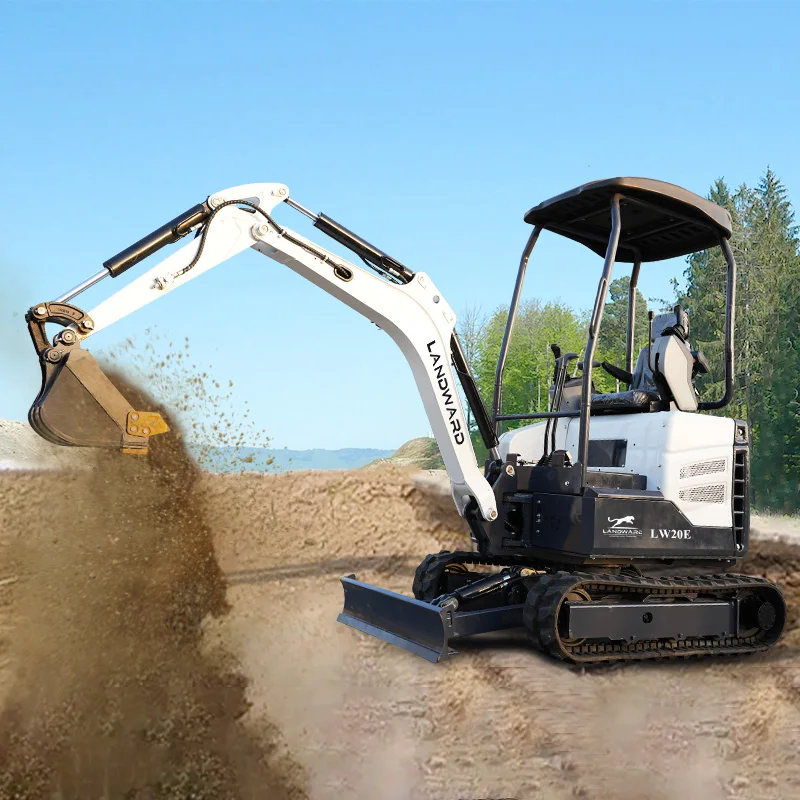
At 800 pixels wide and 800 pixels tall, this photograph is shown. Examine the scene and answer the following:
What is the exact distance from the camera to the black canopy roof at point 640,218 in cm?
589

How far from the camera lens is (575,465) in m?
5.80

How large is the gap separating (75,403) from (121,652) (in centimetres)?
521

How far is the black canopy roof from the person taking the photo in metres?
5.89

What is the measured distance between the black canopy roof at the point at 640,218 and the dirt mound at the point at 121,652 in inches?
198

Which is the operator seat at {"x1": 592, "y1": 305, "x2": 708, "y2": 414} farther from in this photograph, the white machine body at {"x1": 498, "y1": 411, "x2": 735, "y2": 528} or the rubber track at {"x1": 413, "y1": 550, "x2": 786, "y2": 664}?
the rubber track at {"x1": 413, "y1": 550, "x2": 786, "y2": 664}

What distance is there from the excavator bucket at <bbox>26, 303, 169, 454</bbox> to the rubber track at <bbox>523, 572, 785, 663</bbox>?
273 centimetres

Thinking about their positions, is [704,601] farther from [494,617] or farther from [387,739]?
[387,739]

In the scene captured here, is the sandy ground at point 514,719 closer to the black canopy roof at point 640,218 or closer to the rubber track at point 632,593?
the rubber track at point 632,593

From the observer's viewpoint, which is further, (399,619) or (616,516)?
(399,619)

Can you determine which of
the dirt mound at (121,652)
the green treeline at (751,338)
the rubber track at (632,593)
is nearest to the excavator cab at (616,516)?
the rubber track at (632,593)

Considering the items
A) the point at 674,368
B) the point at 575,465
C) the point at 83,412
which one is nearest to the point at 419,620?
the point at 575,465

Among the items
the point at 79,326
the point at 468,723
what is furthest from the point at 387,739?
the point at 79,326

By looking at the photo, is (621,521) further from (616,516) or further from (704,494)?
(704,494)

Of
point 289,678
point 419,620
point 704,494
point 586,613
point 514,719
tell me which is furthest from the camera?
point 289,678
